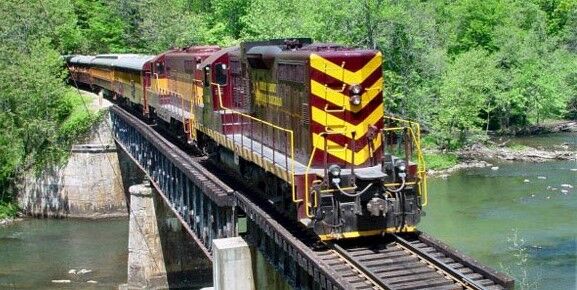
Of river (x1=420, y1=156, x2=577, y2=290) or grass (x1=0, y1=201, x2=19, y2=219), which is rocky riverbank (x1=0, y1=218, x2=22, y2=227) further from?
river (x1=420, y1=156, x2=577, y2=290)

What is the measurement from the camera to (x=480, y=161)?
156ft

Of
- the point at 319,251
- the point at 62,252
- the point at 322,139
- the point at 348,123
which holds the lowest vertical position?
the point at 62,252

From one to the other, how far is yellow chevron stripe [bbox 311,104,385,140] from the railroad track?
2.14 metres

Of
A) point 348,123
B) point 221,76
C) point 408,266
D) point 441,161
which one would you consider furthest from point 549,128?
point 408,266

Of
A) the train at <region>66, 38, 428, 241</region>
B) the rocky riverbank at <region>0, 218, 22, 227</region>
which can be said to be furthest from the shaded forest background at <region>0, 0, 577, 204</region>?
the train at <region>66, 38, 428, 241</region>

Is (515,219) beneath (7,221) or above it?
above

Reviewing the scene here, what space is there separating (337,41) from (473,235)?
22.9 metres

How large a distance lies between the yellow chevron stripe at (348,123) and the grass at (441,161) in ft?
107

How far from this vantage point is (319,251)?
12.1m

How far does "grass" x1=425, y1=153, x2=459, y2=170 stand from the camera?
151 ft

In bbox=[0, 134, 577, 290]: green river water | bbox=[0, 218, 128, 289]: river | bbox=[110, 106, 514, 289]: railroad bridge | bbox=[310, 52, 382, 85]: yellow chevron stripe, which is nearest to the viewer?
bbox=[110, 106, 514, 289]: railroad bridge

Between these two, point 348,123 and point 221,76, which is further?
point 221,76

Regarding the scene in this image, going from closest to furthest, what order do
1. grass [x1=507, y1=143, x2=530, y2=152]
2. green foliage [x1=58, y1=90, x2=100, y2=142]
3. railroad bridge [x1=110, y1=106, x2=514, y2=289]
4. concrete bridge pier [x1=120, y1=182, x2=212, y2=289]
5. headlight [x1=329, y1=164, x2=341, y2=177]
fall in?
railroad bridge [x1=110, y1=106, x2=514, y2=289]
headlight [x1=329, y1=164, x2=341, y2=177]
concrete bridge pier [x1=120, y1=182, x2=212, y2=289]
green foliage [x1=58, y1=90, x2=100, y2=142]
grass [x1=507, y1=143, x2=530, y2=152]

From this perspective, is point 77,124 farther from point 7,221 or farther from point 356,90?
point 356,90
